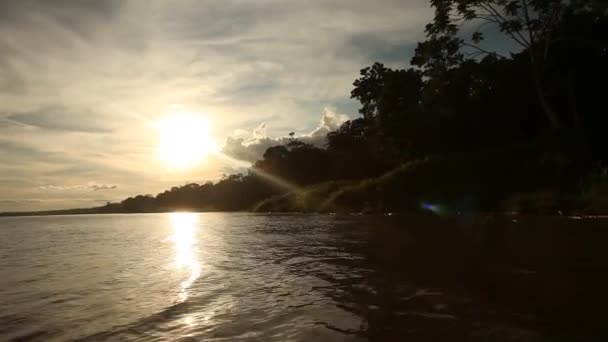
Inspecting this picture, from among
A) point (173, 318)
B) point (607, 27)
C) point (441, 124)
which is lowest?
point (173, 318)

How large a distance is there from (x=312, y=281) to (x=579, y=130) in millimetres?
41188

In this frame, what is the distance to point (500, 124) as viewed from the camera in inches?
2162

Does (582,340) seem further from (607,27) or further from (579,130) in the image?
(607,27)

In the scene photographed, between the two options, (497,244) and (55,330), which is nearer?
(55,330)

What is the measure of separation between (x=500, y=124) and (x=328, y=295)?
54855mm

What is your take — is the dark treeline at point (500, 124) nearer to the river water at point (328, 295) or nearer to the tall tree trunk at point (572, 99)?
the tall tree trunk at point (572, 99)

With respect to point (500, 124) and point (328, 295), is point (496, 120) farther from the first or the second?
point (328, 295)

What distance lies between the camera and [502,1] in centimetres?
4328

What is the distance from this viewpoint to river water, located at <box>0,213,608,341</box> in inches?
246

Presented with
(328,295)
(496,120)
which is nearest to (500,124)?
(496,120)

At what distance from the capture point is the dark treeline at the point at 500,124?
121 feet

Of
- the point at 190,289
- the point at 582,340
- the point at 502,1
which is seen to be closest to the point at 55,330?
the point at 190,289

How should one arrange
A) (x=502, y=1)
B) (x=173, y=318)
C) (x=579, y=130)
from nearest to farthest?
(x=173, y=318), (x=579, y=130), (x=502, y=1)

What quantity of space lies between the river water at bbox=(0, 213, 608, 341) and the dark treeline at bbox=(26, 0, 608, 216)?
22.9 metres
